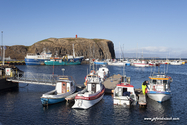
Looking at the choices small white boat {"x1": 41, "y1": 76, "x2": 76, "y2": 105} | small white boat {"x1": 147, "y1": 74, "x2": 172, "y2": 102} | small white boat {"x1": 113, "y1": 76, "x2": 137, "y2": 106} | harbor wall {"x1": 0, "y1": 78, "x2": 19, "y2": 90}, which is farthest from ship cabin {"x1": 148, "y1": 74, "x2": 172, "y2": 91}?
harbor wall {"x1": 0, "y1": 78, "x2": 19, "y2": 90}

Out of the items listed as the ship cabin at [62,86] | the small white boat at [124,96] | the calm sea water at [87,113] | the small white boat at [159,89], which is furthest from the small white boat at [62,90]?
the small white boat at [159,89]

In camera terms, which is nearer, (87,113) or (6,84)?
(87,113)

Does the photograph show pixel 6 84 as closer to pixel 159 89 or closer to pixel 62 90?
pixel 62 90

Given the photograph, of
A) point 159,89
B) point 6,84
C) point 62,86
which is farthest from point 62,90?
point 159,89

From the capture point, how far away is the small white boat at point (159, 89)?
2881 centimetres

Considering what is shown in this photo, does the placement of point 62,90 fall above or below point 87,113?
above

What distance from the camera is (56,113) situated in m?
24.6

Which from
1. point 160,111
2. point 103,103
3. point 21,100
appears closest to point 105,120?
point 103,103

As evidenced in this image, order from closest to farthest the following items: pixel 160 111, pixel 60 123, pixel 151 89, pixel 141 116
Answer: pixel 60 123
pixel 141 116
pixel 160 111
pixel 151 89

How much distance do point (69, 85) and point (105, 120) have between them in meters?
11.1

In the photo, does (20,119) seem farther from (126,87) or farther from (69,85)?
(126,87)

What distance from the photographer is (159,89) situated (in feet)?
99.5

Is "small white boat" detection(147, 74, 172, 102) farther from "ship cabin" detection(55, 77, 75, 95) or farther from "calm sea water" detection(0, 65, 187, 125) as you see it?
"ship cabin" detection(55, 77, 75, 95)

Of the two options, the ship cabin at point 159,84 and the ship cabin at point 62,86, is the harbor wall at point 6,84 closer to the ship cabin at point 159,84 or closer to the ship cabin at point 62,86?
the ship cabin at point 62,86
